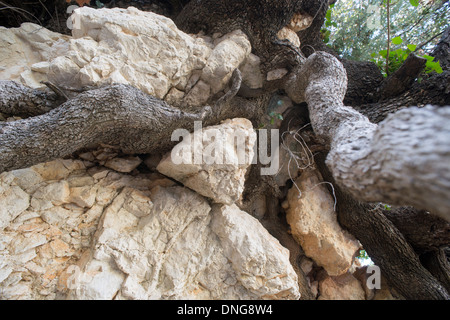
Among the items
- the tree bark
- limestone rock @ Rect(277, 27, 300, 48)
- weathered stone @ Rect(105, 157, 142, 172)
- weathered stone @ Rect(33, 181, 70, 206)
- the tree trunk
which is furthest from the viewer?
limestone rock @ Rect(277, 27, 300, 48)

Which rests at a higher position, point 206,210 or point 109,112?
point 109,112

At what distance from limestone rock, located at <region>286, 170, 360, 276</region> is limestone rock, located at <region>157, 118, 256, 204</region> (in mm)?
1184

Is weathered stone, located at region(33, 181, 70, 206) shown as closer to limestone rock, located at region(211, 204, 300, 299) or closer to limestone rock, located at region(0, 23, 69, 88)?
limestone rock, located at region(0, 23, 69, 88)

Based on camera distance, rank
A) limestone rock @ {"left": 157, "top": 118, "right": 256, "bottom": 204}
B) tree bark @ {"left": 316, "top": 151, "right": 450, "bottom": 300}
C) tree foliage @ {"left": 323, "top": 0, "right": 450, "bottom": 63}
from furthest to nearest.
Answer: tree foliage @ {"left": 323, "top": 0, "right": 450, "bottom": 63}, tree bark @ {"left": 316, "top": 151, "right": 450, "bottom": 300}, limestone rock @ {"left": 157, "top": 118, "right": 256, "bottom": 204}

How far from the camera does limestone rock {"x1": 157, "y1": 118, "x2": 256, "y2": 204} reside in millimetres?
2148

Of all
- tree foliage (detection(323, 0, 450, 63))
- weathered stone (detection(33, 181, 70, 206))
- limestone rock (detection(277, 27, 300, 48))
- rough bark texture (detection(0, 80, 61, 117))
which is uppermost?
tree foliage (detection(323, 0, 450, 63))

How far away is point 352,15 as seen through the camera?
3986mm

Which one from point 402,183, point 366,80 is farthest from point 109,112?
point 366,80

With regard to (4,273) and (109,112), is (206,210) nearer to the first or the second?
(109,112)

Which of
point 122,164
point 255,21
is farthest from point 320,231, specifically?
point 255,21

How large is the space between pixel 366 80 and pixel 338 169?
2869 mm

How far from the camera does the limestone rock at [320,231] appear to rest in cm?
287

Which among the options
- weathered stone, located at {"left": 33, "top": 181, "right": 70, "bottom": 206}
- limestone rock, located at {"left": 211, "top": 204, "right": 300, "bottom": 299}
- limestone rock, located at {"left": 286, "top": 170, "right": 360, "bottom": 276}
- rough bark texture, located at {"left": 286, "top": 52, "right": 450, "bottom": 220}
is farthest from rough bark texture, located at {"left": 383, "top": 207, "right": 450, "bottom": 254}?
weathered stone, located at {"left": 33, "top": 181, "right": 70, "bottom": 206}

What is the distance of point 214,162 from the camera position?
215 cm
